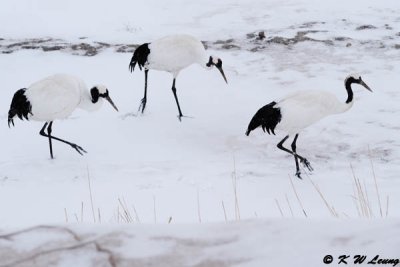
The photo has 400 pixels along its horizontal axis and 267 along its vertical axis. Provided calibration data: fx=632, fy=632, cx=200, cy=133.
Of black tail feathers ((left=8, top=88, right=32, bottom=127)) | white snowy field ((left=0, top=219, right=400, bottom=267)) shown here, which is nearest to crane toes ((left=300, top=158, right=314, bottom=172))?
black tail feathers ((left=8, top=88, right=32, bottom=127))

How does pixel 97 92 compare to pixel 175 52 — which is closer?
pixel 97 92

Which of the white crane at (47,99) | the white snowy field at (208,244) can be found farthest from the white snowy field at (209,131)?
the white crane at (47,99)

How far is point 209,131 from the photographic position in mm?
6906

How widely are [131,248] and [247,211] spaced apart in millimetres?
3257

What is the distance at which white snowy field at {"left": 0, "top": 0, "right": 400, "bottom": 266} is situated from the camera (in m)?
4.96

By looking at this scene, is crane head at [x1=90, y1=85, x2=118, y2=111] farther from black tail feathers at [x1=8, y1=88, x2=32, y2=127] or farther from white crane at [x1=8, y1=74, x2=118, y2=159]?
black tail feathers at [x1=8, y1=88, x2=32, y2=127]

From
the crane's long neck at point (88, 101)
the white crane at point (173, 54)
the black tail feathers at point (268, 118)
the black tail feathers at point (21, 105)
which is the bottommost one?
the black tail feathers at point (268, 118)

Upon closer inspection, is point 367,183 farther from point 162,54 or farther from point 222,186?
point 162,54

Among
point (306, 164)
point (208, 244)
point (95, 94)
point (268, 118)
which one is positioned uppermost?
point (208, 244)

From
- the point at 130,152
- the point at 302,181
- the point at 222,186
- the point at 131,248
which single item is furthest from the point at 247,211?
the point at 131,248

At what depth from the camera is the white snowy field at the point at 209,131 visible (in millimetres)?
4965

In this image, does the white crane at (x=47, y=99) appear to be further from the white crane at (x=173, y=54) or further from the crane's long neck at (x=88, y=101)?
the white crane at (x=173, y=54)

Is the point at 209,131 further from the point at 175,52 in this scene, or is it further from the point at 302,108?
the point at 302,108

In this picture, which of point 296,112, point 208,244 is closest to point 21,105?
point 296,112
